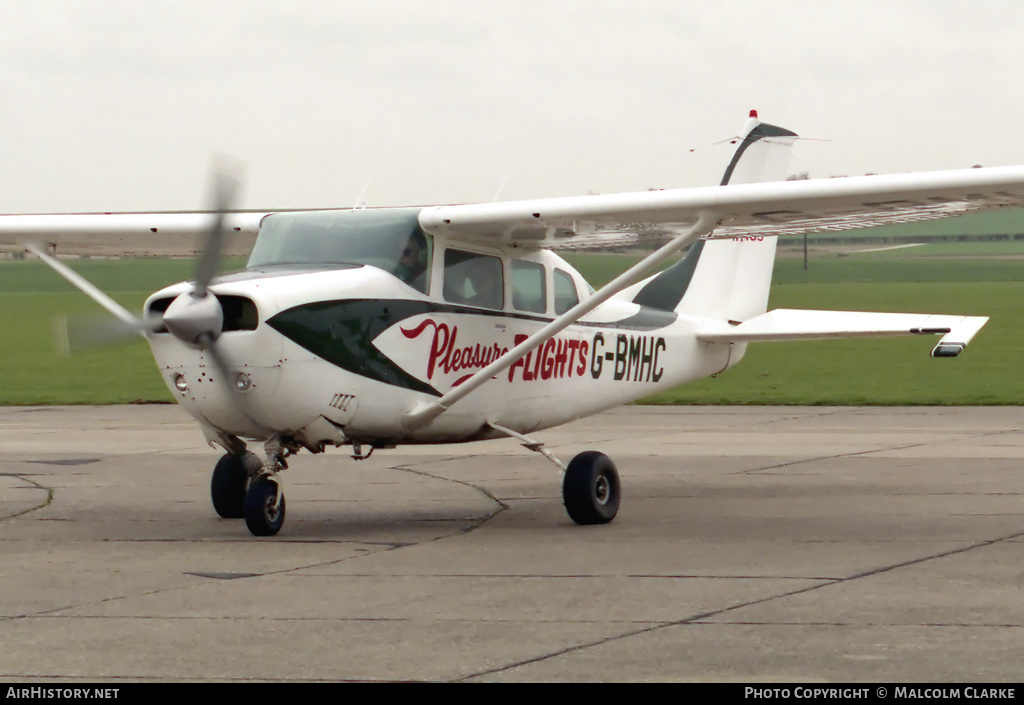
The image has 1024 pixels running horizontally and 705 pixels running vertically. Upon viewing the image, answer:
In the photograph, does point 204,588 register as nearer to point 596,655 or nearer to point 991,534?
point 596,655

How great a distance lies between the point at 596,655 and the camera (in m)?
6.30

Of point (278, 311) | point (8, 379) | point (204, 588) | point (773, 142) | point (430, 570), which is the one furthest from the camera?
point (8, 379)

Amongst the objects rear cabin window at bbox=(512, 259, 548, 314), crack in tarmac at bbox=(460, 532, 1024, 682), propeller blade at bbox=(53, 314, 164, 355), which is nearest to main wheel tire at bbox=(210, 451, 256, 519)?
propeller blade at bbox=(53, 314, 164, 355)

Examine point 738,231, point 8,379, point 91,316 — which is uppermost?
point 738,231

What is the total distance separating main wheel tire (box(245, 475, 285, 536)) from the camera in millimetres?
9984

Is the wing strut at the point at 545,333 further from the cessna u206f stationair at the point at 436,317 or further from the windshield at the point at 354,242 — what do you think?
the windshield at the point at 354,242

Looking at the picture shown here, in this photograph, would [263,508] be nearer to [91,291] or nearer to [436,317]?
[436,317]

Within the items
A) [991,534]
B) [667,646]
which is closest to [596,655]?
[667,646]

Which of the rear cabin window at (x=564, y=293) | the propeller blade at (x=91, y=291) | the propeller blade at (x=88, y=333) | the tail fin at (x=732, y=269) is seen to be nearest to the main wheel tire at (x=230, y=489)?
the propeller blade at (x=91, y=291)

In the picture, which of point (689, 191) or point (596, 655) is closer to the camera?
point (596, 655)

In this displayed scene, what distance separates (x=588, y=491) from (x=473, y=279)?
1834 millimetres

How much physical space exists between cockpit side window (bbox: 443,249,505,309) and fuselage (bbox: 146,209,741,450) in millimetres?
13

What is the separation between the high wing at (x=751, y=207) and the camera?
10.1m

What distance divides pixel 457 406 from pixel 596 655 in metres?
4.76
